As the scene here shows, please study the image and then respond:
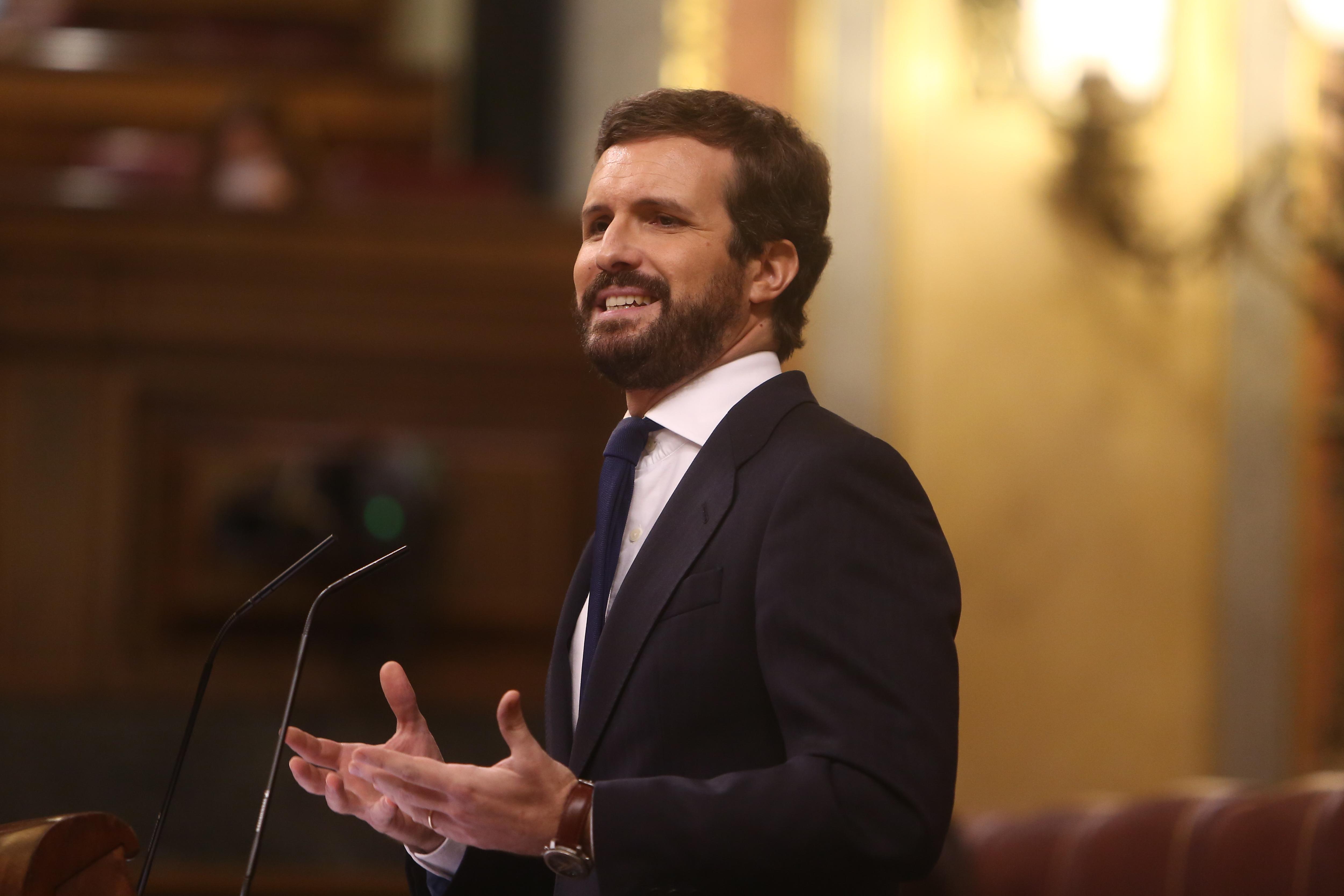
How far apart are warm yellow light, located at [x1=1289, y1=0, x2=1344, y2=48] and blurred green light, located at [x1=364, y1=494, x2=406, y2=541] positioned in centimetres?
259

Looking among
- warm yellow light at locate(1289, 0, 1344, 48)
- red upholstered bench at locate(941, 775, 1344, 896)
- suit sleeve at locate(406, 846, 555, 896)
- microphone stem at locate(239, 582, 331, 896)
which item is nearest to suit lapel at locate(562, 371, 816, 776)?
suit sleeve at locate(406, 846, 555, 896)

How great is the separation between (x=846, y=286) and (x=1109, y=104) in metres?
0.89

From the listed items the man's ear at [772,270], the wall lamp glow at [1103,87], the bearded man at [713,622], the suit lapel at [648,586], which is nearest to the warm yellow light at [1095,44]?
the wall lamp glow at [1103,87]

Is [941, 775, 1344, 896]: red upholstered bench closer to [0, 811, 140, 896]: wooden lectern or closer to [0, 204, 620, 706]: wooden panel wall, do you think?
[0, 204, 620, 706]: wooden panel wall

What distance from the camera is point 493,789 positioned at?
109 cm

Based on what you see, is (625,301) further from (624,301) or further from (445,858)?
(445,858)

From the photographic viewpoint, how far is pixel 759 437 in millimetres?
1352

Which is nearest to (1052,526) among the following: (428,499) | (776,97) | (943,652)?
(776,97)

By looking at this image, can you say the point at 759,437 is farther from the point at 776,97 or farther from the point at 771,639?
the point at 776,97

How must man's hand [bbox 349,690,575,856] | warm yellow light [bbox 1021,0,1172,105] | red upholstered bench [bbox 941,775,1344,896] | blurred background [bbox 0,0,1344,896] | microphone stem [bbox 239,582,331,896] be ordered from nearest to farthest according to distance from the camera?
man's hand [bbox 349,690,575,856], microphone stem [bbox 239,582,331,896], red upholstered bench [bbox 941,775,1344,896], blurred background [bbox 0,0,1344,896], warm yellow light [bbox 1021,0,1172,105]

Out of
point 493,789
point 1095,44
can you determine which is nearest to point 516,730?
point 493,789

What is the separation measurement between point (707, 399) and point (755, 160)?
0.24 m

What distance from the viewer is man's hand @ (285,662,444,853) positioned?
1.30 metres

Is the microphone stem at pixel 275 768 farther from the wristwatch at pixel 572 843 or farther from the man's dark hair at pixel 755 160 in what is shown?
the man's dark hair at pixel 755 160
